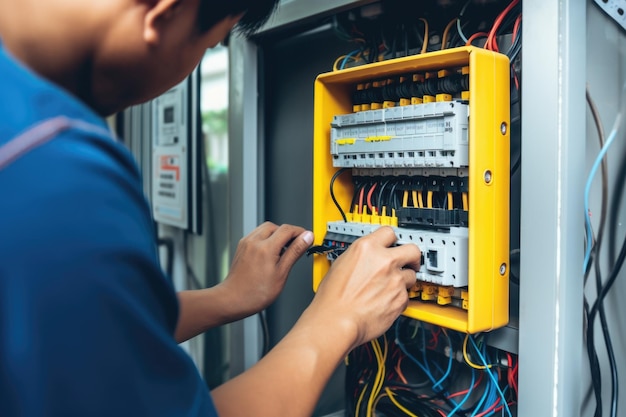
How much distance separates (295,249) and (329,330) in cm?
35

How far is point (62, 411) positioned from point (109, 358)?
5cm

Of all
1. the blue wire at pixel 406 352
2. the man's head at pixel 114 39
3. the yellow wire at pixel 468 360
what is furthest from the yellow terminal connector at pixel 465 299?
the man's head at pixel 114 39

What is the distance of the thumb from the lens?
107 centimetres

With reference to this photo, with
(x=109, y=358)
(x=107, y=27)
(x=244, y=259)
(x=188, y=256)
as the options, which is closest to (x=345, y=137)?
(x=244, y=259)

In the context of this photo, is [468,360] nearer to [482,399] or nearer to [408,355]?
[482,399]

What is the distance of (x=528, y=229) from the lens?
33.8 inches

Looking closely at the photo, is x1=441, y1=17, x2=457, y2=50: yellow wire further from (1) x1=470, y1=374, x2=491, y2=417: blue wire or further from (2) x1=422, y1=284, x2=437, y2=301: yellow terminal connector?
(1) x1=470, y1=374, x2=491, y2=417: blue wire

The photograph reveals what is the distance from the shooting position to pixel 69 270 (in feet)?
1.33

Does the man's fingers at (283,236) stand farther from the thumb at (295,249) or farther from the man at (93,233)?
the man at (93,233)

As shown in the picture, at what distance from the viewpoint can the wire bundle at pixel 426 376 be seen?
101cm

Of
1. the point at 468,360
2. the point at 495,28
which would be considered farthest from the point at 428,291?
the point at 495,28

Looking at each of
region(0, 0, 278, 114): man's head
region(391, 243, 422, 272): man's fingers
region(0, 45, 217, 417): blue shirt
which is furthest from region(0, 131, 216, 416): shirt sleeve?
region(391, 243, 422, 272): man's fingers

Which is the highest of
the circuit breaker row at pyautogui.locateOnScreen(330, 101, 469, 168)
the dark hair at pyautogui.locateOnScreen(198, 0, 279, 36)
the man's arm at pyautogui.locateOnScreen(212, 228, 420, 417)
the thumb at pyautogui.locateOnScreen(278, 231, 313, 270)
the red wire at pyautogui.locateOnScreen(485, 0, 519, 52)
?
the red wire at pyautogui.locateOnScreen(485, 0, 519, 52)

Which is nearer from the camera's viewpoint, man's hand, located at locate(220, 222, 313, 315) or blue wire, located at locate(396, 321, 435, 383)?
man's hand, located at locate(220, 222, 313, 315)
